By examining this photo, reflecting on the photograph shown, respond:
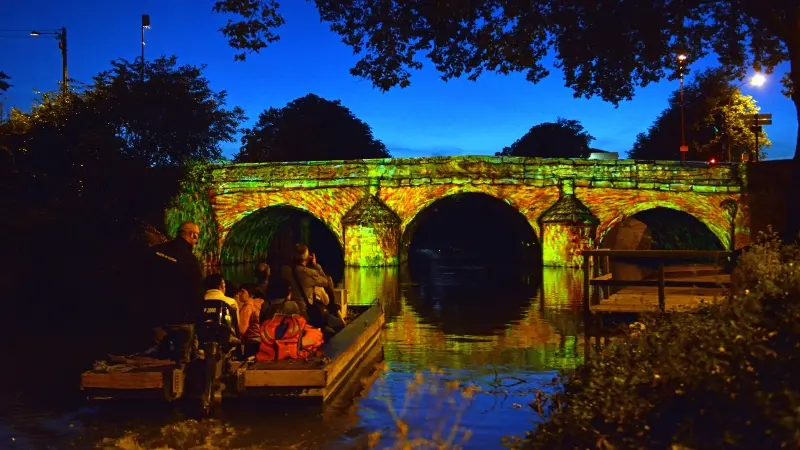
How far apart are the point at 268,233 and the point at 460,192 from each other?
14751 millimetres

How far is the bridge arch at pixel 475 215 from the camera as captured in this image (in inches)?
1336

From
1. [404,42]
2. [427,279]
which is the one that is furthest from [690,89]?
[404,42]

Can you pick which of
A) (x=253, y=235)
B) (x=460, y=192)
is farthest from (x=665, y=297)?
(x=253, y=235)

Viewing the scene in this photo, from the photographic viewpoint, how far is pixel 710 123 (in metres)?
50.2

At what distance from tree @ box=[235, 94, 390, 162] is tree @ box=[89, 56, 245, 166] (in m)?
16.3

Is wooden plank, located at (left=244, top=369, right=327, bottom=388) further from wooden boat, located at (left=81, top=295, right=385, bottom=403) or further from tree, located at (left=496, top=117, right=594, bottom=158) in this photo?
tree, located at (left=496, top=117, right=594, bottom=158)

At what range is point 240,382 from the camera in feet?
26.4

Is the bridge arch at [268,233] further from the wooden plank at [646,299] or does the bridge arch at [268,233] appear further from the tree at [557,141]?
the tree at [557,141]

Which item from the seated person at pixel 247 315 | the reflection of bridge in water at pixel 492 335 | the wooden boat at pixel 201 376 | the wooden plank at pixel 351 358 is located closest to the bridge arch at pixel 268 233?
the reflection of bridge in water at pixel 492 335

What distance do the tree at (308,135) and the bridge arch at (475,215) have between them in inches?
332

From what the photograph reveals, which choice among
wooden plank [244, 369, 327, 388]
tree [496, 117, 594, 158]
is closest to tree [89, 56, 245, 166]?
wooden plank [244, 369, 327, 388]

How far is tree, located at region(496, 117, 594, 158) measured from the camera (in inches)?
2815

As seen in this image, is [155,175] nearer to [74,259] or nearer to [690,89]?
[74,259]

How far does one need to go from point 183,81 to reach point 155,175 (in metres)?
10.2
